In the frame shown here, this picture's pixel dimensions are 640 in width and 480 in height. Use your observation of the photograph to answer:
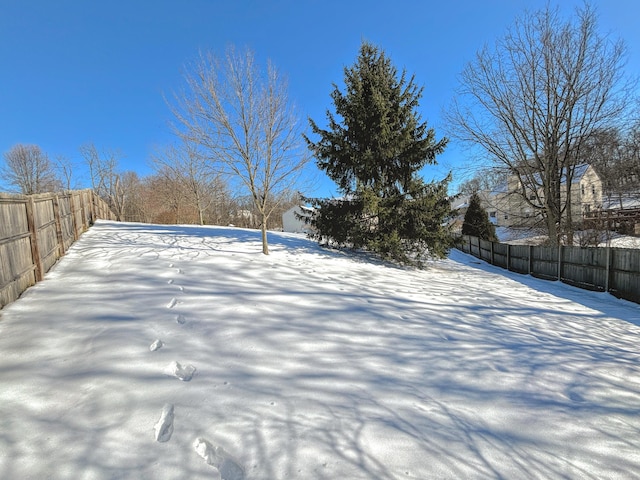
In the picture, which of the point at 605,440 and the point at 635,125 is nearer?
the point at 605,440

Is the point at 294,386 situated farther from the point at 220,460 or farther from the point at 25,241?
the point at 25,241

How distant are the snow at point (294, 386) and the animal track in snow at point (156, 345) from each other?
0.11 feet

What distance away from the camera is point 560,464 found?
194 centimetres

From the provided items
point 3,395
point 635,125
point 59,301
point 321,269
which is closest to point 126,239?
point 59,301

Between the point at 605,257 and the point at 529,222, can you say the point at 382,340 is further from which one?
the point at 529,222

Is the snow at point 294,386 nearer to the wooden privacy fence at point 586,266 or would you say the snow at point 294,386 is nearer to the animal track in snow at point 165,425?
the animal track in snow at point 165,425

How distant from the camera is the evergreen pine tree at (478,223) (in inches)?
805

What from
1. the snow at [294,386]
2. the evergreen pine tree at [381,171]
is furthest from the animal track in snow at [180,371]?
the evergreen pine tree at [381,171]

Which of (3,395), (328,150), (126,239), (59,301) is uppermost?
(328,150)

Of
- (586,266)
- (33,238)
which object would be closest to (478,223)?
(586,266)

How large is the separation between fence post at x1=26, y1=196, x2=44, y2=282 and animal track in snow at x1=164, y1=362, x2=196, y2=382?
10.9 feet

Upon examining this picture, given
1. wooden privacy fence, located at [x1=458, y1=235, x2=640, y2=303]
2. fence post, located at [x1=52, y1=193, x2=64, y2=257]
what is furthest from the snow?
wooden privacy fence, located at [x1=458, y1=235, x2=640, y2=303]

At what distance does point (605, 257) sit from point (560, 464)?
27.8ft

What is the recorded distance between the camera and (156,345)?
2891 mm
